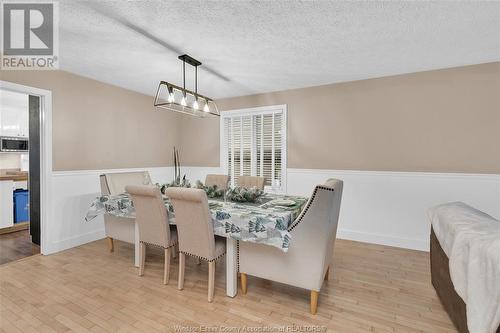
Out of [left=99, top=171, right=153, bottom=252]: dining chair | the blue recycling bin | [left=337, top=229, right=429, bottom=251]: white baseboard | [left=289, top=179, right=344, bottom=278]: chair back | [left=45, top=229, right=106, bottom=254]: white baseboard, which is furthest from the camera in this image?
the blue recycling bin

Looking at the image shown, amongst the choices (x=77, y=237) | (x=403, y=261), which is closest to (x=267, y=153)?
(x=403, y=261)

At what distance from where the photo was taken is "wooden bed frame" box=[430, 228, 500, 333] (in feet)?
5.27

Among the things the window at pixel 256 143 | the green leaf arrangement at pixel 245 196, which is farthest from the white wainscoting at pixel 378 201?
the green leaf arrangement at pixel 245 196

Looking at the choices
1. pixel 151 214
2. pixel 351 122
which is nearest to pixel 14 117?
pixel 151 214

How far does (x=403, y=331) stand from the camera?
176 centimetres

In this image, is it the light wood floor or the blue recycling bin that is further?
the blue recycling bin

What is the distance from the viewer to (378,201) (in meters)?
3.54

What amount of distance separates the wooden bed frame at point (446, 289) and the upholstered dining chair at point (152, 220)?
2313 mm

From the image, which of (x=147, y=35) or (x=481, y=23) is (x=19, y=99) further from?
(x=481, y=23)

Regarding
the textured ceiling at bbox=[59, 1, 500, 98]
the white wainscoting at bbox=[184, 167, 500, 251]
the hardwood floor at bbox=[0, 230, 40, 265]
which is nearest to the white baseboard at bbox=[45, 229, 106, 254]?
the hardwood floor at bbox=[0, 230, 40, 265]

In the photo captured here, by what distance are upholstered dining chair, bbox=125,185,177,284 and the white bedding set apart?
7.28ft

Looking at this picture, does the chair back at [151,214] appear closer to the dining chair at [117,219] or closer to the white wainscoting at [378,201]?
the dining chair at [117,219]

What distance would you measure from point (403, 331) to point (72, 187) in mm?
4054

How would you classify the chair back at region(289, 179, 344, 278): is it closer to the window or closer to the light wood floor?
the light wood floor
